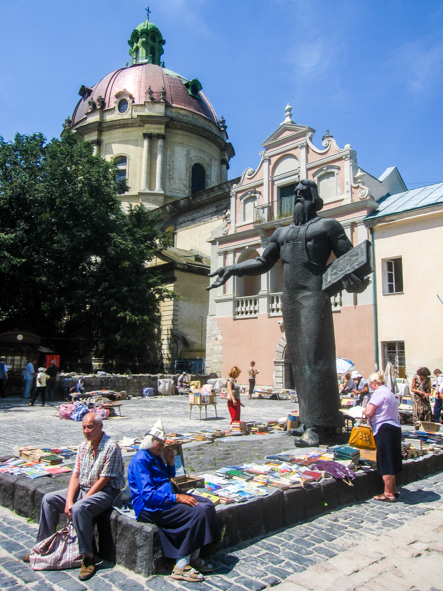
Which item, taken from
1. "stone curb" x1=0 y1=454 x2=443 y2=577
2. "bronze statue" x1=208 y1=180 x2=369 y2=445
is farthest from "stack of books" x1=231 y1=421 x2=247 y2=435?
"stone curb" x1=0 y1=454 x2=443 y2=577

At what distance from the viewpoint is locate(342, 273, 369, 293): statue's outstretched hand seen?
666 cm

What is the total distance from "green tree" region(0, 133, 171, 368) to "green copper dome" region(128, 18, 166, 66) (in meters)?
28.0

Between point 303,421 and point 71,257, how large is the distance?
784 inches

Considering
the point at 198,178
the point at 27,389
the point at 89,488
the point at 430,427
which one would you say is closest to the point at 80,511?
the point at 89,488

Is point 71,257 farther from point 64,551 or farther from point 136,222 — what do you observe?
point 64,551

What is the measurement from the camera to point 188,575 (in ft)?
11.3

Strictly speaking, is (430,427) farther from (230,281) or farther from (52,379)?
(230,281)

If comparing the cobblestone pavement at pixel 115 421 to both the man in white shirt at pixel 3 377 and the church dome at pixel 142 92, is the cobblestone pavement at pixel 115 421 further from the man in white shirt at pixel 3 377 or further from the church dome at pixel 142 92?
the church dome at pixel 142 92

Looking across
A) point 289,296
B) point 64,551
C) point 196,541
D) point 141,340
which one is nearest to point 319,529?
point 196,541

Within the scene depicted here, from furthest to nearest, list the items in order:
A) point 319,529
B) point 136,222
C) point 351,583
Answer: point 136,222 → point 319,529 → point 351,583

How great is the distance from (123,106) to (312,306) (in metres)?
38.7

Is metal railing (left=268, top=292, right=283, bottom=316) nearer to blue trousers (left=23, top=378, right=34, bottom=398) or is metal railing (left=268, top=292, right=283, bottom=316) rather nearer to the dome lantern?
blue trousers (left=23, top=378, right=34, bottom=398)

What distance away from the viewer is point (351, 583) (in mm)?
3420

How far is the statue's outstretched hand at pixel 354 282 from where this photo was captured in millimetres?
6664
